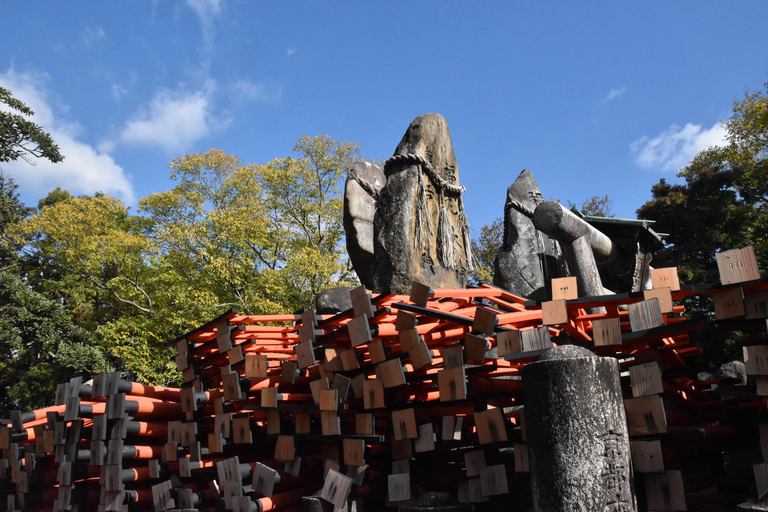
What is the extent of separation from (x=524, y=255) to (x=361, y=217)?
91.3 inches

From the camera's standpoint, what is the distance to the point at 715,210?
16.3 m

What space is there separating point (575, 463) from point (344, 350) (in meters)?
1.77

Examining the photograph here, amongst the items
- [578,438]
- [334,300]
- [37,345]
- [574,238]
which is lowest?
[578,438]

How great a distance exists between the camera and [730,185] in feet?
58.7

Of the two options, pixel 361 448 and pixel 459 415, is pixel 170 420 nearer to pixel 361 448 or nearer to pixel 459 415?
pixel 361 448

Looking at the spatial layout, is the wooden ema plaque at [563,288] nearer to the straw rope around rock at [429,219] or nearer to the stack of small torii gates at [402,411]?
the stack of small torii gates at [402,411]

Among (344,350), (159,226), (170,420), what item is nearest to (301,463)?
(344,350)

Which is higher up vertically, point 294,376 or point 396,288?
point 396,288

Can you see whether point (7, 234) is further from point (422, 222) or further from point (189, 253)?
point (422, 222)

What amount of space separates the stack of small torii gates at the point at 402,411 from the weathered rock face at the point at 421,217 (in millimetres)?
1756

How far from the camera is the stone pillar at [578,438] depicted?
98.1 inches

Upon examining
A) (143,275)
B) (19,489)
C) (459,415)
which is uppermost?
(143,275)

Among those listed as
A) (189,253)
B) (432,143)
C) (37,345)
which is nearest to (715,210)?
(432,143)

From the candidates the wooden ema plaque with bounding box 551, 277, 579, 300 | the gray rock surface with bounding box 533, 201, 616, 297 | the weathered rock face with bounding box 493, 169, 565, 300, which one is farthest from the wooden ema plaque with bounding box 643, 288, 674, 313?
the weathered rock face with bounding box 493, 169, 565, 300
